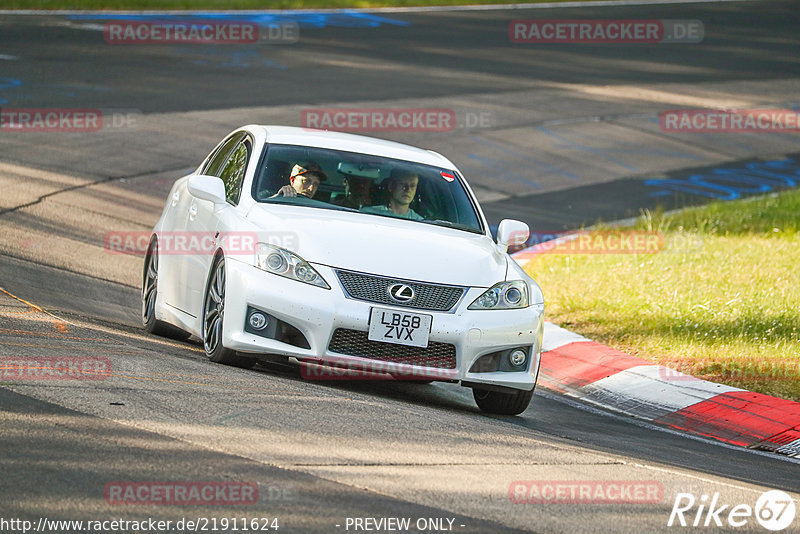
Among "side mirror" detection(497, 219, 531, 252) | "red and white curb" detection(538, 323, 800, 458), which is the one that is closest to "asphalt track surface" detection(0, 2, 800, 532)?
"red and white curb" detection(538, 323, 800, 458)

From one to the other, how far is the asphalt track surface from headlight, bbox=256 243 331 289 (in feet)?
2.14

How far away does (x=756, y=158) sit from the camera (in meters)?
23.2

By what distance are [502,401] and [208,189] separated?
7.96 ft

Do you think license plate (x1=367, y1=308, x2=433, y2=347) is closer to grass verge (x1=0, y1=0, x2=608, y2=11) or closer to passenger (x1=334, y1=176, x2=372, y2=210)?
passenger (x1=334, y1=176, x2=372, y2=210)

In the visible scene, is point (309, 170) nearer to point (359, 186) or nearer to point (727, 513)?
point (359, 186)

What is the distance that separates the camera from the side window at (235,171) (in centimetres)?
877

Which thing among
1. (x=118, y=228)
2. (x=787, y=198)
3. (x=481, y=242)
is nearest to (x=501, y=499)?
(x=481, y=242)

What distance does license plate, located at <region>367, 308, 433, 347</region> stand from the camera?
24.6ft

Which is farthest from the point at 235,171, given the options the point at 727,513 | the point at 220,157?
the point at 727,513

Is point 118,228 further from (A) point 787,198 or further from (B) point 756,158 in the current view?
(B) point 756,158

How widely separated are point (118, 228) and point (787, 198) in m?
9.75

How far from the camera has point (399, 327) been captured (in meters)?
7.53

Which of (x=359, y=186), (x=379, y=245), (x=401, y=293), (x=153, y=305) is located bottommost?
(x=153, y=305)

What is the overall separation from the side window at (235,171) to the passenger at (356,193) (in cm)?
70
